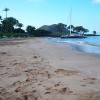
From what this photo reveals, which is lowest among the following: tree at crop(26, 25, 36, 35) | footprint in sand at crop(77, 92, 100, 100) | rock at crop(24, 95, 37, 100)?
rock at crop(24, 95, 37, 100)

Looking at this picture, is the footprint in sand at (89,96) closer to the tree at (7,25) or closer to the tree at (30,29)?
the tree at (7,25)

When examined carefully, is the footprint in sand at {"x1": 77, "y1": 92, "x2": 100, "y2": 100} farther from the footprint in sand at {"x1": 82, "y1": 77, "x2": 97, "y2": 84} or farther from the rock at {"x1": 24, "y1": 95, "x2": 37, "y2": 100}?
the footprint in sand at {"x1": 82, "y1": 77, "x2": 97, "y2": 84}

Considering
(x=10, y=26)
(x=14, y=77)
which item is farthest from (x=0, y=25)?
(x=14, y=77)

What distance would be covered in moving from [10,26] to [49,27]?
72129mm

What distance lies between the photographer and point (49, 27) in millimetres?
174375

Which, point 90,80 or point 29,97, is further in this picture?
point 90,80

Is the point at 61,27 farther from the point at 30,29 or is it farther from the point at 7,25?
the point at 7,25

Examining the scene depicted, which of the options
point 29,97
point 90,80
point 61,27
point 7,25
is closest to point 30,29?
point 7,25

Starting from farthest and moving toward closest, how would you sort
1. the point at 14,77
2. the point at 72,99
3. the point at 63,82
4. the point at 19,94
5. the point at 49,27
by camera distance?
1. the point at 49,27
2. the point at 14,77
3. the point at 63,82
4. the point at 19,94
5. the point at 72,99

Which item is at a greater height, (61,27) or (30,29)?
(61,27)

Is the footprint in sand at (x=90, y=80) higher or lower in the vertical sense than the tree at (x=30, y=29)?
lower

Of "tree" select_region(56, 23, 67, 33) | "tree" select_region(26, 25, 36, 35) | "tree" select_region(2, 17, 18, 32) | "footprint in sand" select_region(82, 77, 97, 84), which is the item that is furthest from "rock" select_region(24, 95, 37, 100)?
"tree" select_region(56, 23, 67, 33)

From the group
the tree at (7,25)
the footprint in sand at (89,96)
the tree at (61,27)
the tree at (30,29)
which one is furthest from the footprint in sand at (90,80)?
the tree at (61,27)

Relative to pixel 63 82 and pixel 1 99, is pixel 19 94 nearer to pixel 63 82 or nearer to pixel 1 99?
pixel 1 99
